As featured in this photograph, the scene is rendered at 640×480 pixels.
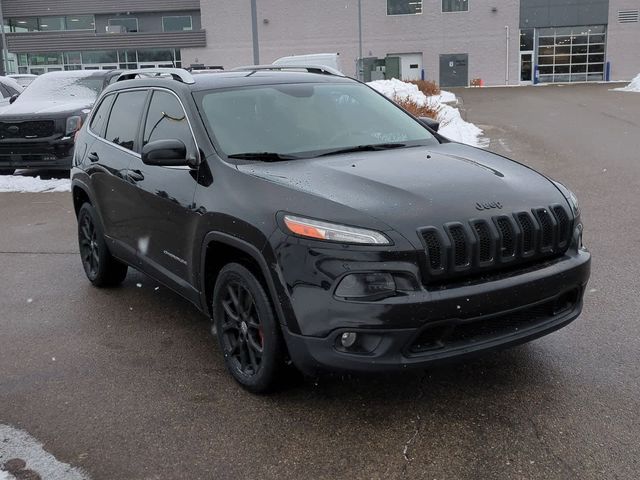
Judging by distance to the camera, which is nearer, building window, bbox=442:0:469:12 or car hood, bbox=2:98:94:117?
car hood, bbox=2:98:94:117

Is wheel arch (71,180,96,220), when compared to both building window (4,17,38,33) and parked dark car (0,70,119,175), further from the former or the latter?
building window (4,17,38,33)

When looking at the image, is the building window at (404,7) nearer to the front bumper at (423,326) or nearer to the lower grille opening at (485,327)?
the lower grille opening at (485,327)

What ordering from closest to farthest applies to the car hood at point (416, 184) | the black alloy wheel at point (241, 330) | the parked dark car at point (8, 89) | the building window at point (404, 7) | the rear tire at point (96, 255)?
1. the car hood at point (416, 184)
2. the black alloy wheel at point (241, 330)
3. the rear tire at point (96, 255)
4. the parked dark car at point (8, 89)
5. the building window at point (404, 7)

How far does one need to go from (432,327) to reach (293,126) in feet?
6.17

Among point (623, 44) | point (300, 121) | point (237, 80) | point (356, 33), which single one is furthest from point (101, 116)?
point (623, 44)

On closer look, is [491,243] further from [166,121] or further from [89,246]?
[89,246]

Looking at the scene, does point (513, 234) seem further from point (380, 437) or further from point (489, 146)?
point (489, 146)

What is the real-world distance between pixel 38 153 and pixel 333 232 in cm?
1042

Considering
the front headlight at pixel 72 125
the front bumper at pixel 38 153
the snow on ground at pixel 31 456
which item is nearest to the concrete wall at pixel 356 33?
the front headlight at pixel 72 125

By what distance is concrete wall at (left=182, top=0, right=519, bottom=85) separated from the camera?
162 feet

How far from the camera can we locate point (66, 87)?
45.7 ft

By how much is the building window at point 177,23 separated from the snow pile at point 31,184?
4343cm

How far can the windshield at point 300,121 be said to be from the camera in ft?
→ 14.2

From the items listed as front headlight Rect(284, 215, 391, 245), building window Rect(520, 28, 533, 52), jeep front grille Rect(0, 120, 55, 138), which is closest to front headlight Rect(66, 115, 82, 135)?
jeep front grille Rect(0, 120, 55, 138)
